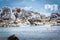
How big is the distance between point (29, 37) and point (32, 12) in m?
0.32

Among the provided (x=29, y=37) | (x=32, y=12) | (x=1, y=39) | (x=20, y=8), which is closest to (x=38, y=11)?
(x=32, y=12)

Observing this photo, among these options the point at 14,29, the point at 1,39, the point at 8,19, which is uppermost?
the point at 8,19

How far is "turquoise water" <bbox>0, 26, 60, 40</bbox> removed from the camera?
165 cm

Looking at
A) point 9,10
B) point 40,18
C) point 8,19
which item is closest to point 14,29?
point 8,19

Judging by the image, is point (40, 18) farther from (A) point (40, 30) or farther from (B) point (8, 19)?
(B) point (8, 19)

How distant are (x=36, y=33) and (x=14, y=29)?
11.2 inches

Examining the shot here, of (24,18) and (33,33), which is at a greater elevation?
(24,18)

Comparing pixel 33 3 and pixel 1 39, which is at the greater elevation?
pixel 33 3

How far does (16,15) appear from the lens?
170 centimetres

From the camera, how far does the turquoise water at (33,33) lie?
165 centimetres

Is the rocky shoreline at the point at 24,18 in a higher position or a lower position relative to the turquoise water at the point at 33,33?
higher

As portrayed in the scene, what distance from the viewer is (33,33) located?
5.45ft

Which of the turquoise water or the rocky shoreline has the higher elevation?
the rocky shoreline

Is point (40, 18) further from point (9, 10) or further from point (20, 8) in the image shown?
point (9, 10)
